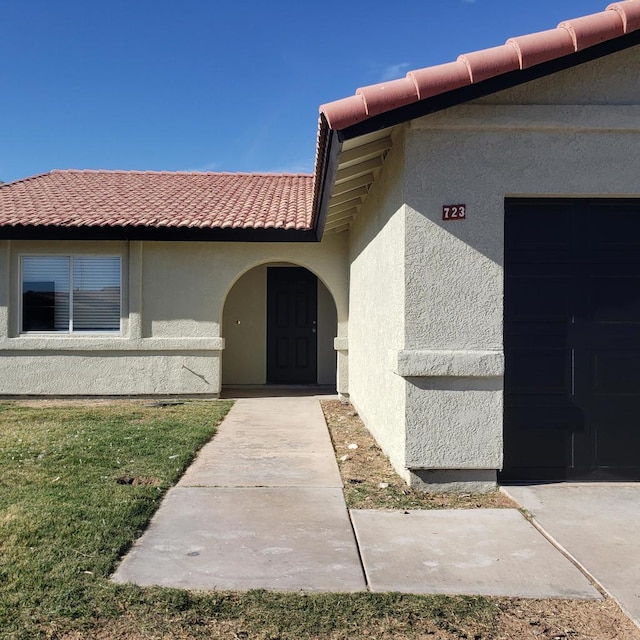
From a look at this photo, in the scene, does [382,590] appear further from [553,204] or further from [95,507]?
[553,204]

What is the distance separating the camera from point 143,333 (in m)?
11.5

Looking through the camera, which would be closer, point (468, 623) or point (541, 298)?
point (468, 623)

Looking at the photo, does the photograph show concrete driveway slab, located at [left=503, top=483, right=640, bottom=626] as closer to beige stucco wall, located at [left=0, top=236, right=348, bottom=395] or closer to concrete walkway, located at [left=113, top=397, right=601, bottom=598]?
concrete walkway, located at [left=113, top=397, right=601, bottom=598]

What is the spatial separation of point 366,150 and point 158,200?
25.2 ft

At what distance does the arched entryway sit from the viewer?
13.9 metres

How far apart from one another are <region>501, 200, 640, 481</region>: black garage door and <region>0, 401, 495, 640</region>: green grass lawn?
259 centimetres

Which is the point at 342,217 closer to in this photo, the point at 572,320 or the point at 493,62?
the point at 572,320

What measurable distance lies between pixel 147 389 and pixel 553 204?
8061mm

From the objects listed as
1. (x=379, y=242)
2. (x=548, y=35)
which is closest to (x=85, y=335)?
(x=379, y=242)

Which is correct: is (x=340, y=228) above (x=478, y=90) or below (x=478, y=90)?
below

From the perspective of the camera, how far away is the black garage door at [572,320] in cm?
561

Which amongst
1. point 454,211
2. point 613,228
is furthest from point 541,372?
point 454,211

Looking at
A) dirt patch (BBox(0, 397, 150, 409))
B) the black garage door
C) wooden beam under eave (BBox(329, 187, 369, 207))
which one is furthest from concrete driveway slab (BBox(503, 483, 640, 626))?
dirt patch (BBox(0, 397, 150, 409))

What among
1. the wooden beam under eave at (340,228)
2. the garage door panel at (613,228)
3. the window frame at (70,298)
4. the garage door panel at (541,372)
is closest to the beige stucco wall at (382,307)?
the garage door panel at (541,372)
